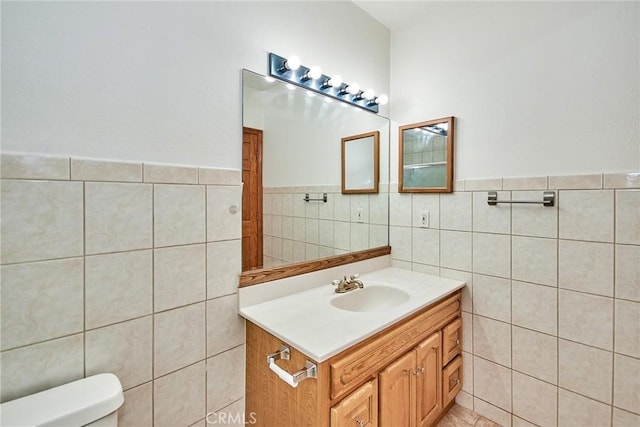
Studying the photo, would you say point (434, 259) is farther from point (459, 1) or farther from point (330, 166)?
point (459, 1)

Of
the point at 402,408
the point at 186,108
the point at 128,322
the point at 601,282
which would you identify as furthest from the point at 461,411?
the point at 186,108

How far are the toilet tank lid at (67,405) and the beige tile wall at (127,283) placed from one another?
58 mm

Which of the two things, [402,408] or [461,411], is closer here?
[402,408]

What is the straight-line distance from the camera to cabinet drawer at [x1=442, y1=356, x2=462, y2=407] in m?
1.60

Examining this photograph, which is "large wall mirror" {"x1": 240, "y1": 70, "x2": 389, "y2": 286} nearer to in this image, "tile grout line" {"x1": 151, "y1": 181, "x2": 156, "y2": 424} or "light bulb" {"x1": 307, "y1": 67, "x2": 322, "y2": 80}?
"light bulb" {"x1": 307, "y1": 67, "x2": 322, "y2": 80}

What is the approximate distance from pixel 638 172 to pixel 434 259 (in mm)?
1020

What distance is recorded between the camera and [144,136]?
1056 mm

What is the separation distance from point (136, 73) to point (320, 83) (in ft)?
3.08

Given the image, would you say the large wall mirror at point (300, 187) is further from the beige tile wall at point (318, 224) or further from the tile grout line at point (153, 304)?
the tile grout line at point (153, 304)

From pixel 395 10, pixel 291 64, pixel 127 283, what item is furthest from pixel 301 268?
pixel 395 10

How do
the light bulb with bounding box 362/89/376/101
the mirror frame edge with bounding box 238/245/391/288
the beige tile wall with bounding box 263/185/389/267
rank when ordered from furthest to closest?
the light bulb with bounding box 362/89/376/101
the beige tile wall with bounding box 263/185/389/267
the mirror frame edge with bounding box 238/245/391/288

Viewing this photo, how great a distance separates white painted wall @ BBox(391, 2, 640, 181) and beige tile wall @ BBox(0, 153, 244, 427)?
142cm

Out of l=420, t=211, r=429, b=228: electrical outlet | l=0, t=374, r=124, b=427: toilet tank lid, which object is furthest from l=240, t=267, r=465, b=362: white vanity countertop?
l=0, t=374, r=124, b=427: toilet tank lid

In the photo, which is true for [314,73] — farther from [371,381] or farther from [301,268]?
[371,381]
